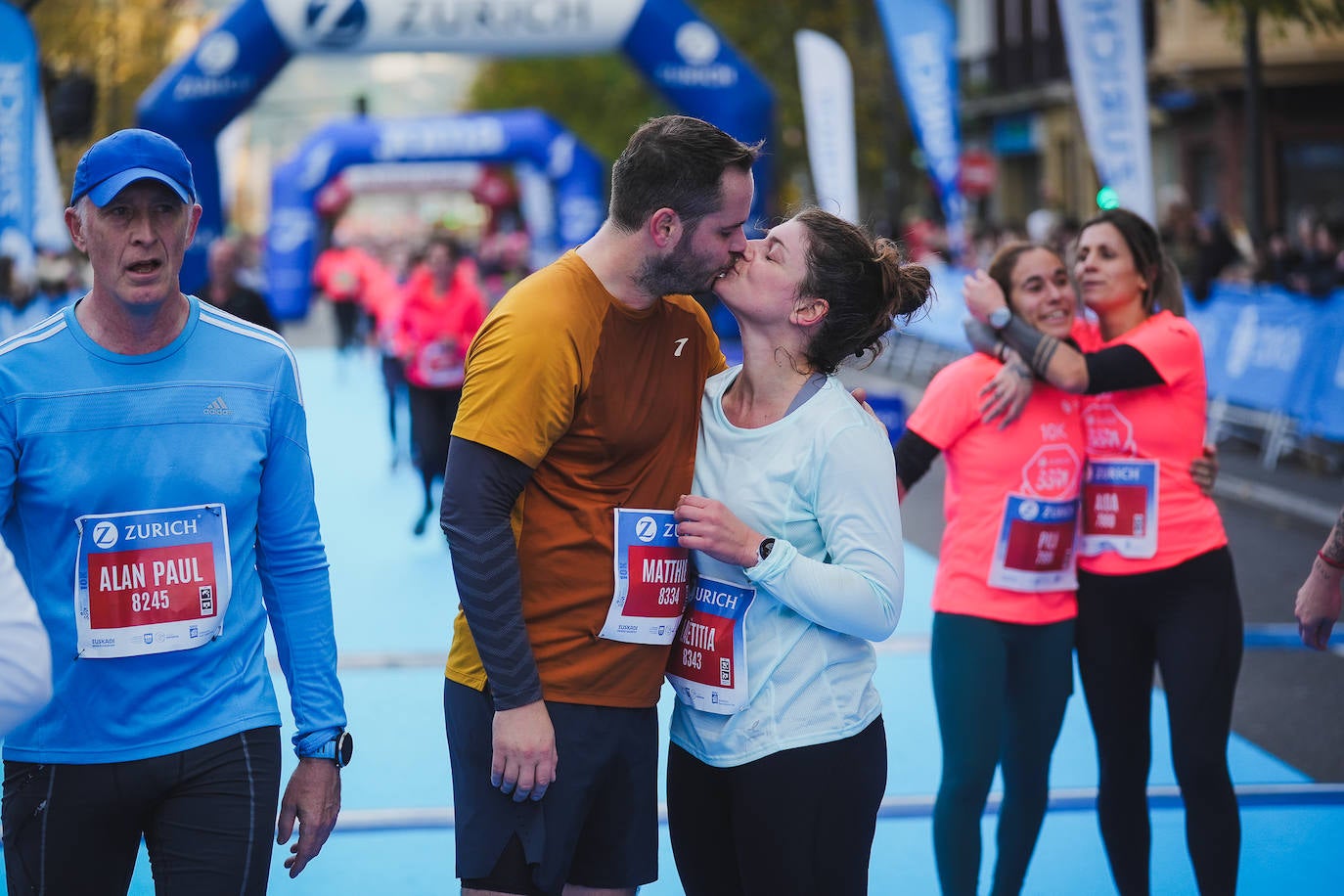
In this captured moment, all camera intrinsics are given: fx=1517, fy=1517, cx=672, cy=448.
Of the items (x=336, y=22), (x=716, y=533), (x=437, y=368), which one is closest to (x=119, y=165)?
(x=716, y=533)

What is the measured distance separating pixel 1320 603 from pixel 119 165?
2.77m

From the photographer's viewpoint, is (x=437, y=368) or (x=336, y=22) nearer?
(x=437, y=368)

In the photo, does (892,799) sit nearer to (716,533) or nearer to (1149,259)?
(1149,259)

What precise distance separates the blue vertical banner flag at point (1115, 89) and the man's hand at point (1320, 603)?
648 cm

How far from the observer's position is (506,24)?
579 inches

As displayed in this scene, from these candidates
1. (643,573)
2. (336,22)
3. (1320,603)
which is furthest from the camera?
(336,22)

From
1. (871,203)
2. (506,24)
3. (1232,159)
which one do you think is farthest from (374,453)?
(871,203)

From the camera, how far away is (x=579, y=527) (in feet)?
9.21

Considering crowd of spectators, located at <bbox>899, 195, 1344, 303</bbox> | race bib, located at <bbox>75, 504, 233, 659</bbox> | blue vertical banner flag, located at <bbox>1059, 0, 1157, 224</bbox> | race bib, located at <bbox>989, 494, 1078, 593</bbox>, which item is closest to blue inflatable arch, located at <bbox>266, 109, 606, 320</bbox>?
crowd of spectators, located at <bbox>899, 195, 1344, 303</bbox>

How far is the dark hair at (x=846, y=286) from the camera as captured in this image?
2934 mm

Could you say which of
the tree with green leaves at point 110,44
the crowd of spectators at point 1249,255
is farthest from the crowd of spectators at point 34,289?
the crowd of spectators at point 1249,255

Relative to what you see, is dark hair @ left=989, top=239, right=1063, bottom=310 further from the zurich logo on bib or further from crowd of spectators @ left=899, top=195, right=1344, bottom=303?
the zurich logo on bib

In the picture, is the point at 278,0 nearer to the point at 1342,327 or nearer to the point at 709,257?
the point at 1342,327

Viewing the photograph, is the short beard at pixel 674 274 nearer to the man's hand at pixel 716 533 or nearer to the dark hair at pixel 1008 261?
the man's hand at pixel 716 533
